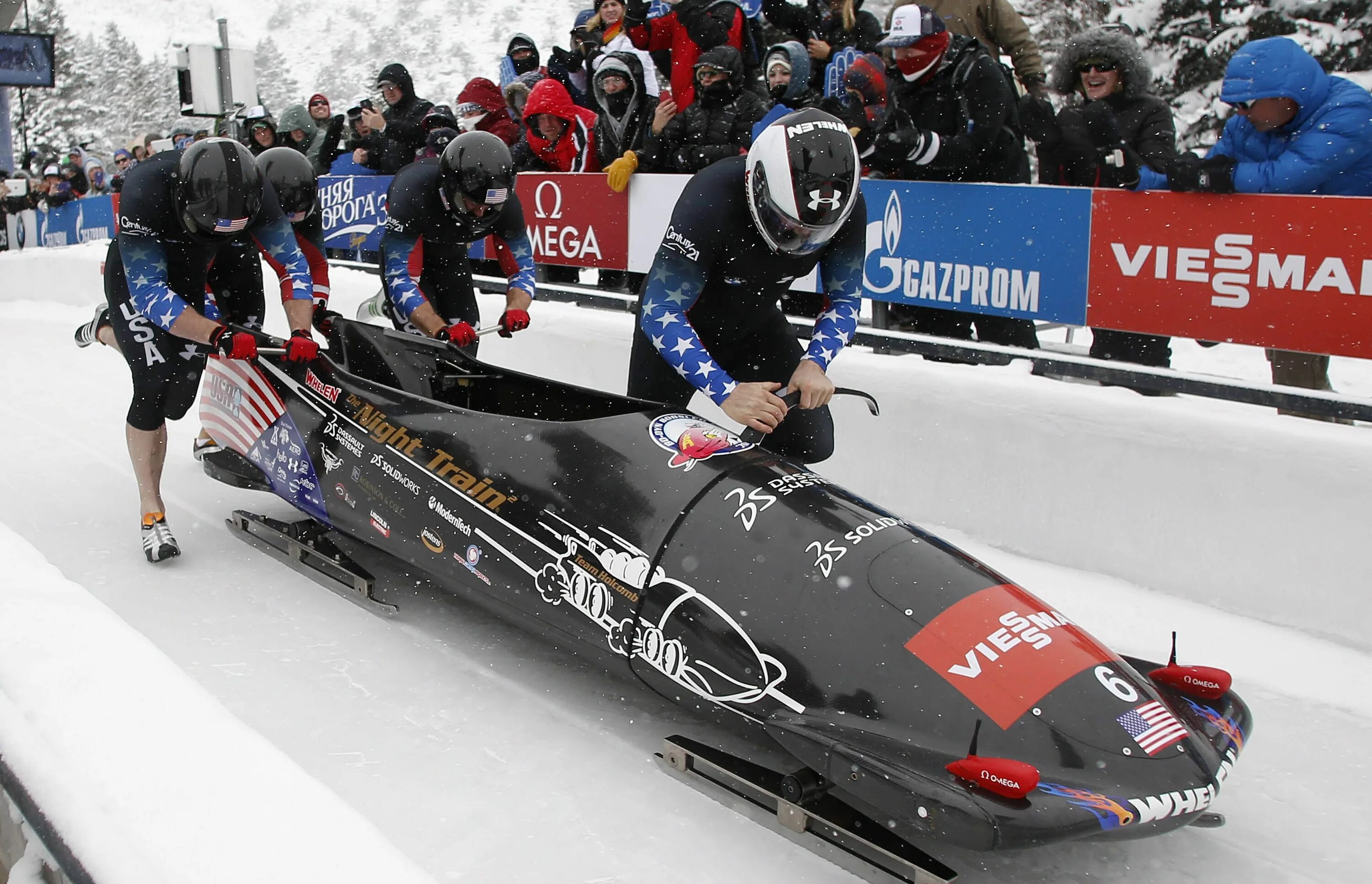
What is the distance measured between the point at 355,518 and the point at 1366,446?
2.92 meters

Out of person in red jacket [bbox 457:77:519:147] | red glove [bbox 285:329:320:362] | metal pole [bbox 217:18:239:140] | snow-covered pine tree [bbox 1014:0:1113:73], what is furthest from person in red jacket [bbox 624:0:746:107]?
snow-covered pine tree [bbox 1014:0:1113:73]

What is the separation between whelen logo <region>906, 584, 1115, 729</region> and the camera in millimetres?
2074

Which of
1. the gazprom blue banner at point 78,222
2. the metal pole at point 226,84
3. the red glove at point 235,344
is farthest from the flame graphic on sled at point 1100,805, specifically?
the gazprom blue banner at point 78,222

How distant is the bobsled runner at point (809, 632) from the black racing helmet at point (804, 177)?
0.55m

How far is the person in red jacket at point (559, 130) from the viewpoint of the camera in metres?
6.80

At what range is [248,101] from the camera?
10781 mm

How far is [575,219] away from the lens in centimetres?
652

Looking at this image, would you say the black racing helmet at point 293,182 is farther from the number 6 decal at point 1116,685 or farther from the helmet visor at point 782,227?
the number 6 decal at point 1116,685

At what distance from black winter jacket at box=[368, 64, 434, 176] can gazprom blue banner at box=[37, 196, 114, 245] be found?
5542mm

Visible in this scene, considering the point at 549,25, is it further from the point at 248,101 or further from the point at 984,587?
the point at 984,587

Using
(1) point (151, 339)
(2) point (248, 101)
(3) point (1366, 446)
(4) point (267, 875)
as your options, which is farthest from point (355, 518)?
(2) point (248, 101)

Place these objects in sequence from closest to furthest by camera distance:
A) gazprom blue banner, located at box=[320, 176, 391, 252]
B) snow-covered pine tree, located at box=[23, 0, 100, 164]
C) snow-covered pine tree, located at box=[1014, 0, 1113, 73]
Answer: gazprom blue banner, located at box=[320, 176, 391, 252]
snow-covered pine tree, located at box=[1014, 0, 1113, 73]
snow-covered pine tree, located at box=[23, 0, 100, 164]

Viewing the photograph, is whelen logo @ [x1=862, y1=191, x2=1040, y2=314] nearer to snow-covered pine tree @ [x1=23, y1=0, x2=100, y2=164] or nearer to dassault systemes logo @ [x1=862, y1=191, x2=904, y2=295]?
dassault systemes logo @ [x1=862, y1=191, x2=904, y2=295]

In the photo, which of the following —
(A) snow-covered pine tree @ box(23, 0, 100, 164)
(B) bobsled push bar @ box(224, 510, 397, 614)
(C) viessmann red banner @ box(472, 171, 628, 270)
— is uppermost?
(A) snow-covered pine tree @ box(23, 0, 100, 164)
